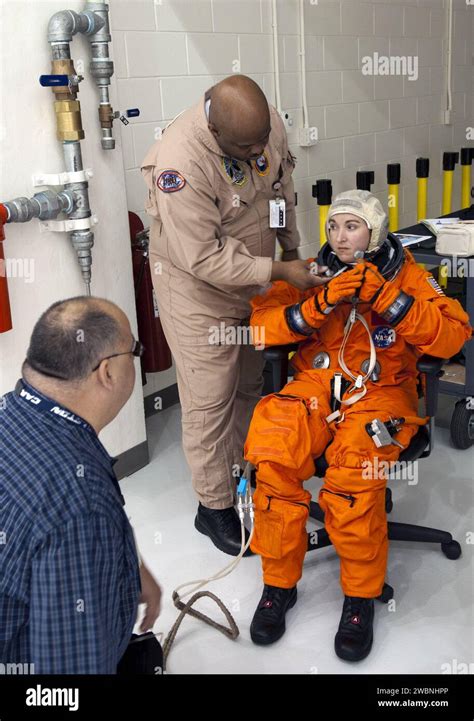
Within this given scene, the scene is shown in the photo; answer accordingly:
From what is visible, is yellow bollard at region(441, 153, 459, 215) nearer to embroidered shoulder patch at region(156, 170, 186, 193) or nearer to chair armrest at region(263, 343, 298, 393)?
chair armrest at region(263, 343, 298, 393)

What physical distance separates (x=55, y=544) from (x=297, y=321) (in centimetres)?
128

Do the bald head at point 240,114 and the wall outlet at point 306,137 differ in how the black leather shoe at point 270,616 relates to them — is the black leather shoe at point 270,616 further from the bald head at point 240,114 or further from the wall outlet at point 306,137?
the wall outlet at point 306,137

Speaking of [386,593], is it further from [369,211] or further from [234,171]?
[234,171]

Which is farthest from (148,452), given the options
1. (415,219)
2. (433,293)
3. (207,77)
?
(415,219)

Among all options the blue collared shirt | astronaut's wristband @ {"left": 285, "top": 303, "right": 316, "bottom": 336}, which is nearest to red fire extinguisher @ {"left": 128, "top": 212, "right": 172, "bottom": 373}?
astronaut's wristband @ {"left": 285, "top": 303, "right": 316, "bottom": 336}

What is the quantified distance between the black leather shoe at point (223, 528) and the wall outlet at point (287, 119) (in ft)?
7.15

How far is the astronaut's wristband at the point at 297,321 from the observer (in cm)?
233

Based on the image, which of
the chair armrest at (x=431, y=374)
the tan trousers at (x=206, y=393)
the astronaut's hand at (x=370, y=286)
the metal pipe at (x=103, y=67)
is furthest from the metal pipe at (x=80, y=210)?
the chair armrest at (x=431, y=374)

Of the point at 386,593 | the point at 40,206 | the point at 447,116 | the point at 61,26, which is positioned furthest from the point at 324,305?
the point at 447,116

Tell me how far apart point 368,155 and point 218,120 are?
2.76 metres

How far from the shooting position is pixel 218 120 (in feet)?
7.30

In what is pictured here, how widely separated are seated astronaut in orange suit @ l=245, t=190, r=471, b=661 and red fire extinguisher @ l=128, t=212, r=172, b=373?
0.92m

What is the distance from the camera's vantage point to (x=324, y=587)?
2.47m
